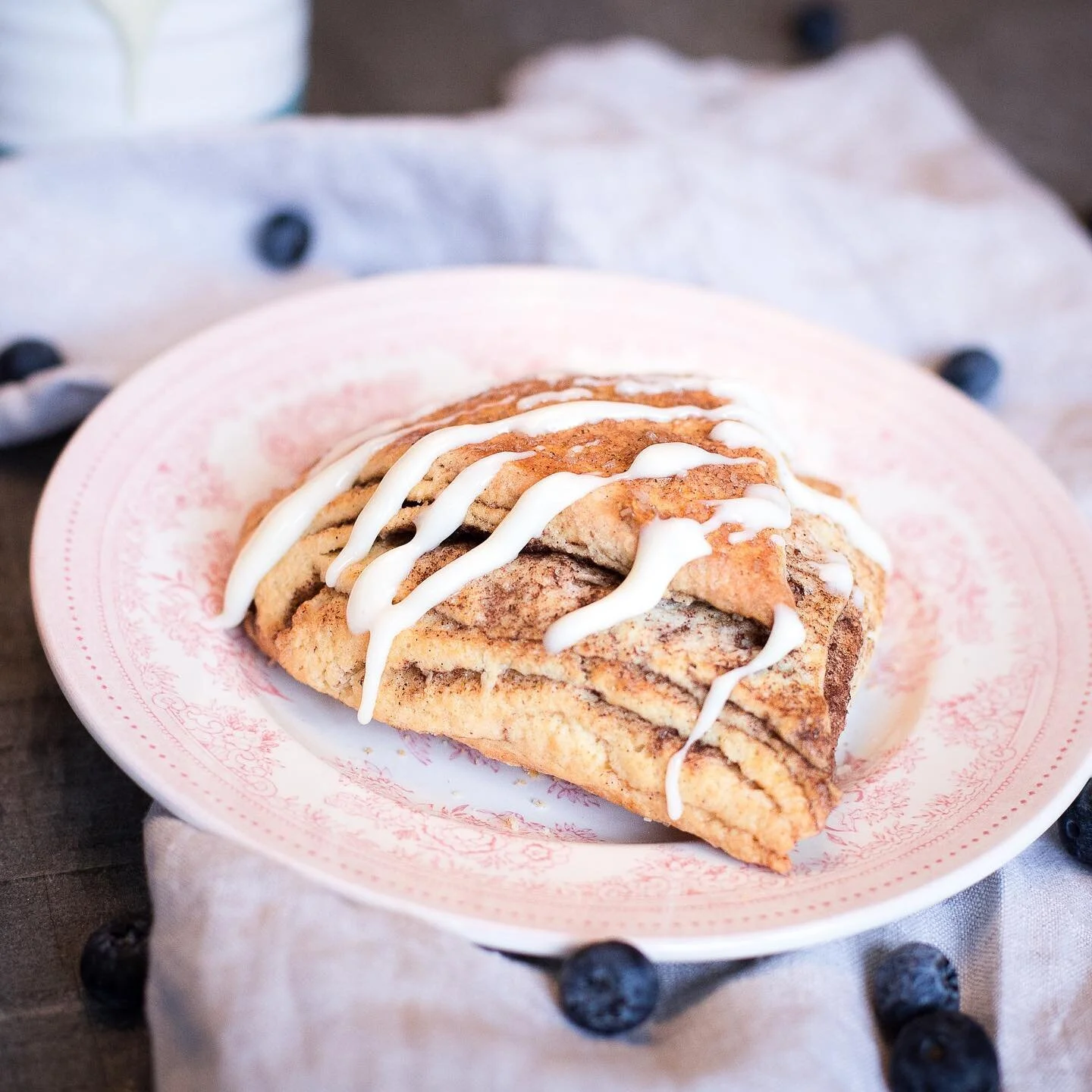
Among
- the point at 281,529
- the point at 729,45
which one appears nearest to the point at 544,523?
the point at 281,529

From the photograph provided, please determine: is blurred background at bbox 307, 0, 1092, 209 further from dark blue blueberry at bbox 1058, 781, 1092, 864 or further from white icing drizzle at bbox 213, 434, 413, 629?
dark blue blueberry at bbox 1058, 781, 1092, 864

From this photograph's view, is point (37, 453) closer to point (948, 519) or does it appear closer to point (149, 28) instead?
point (149, 28)

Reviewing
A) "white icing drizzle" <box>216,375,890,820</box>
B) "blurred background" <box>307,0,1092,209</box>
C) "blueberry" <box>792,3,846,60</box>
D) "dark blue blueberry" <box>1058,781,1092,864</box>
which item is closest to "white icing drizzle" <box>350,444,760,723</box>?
"white icing drizzle" <box>216,375,890,820</box>

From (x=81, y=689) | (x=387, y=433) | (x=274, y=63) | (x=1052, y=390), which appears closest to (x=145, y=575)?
(x=81, y=689)

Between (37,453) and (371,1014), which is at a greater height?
(371,1014)

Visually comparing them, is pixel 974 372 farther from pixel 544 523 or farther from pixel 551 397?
pixel 544 523

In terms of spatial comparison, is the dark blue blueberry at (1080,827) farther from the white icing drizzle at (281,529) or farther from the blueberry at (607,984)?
the white icing drizzle at (281,529)
